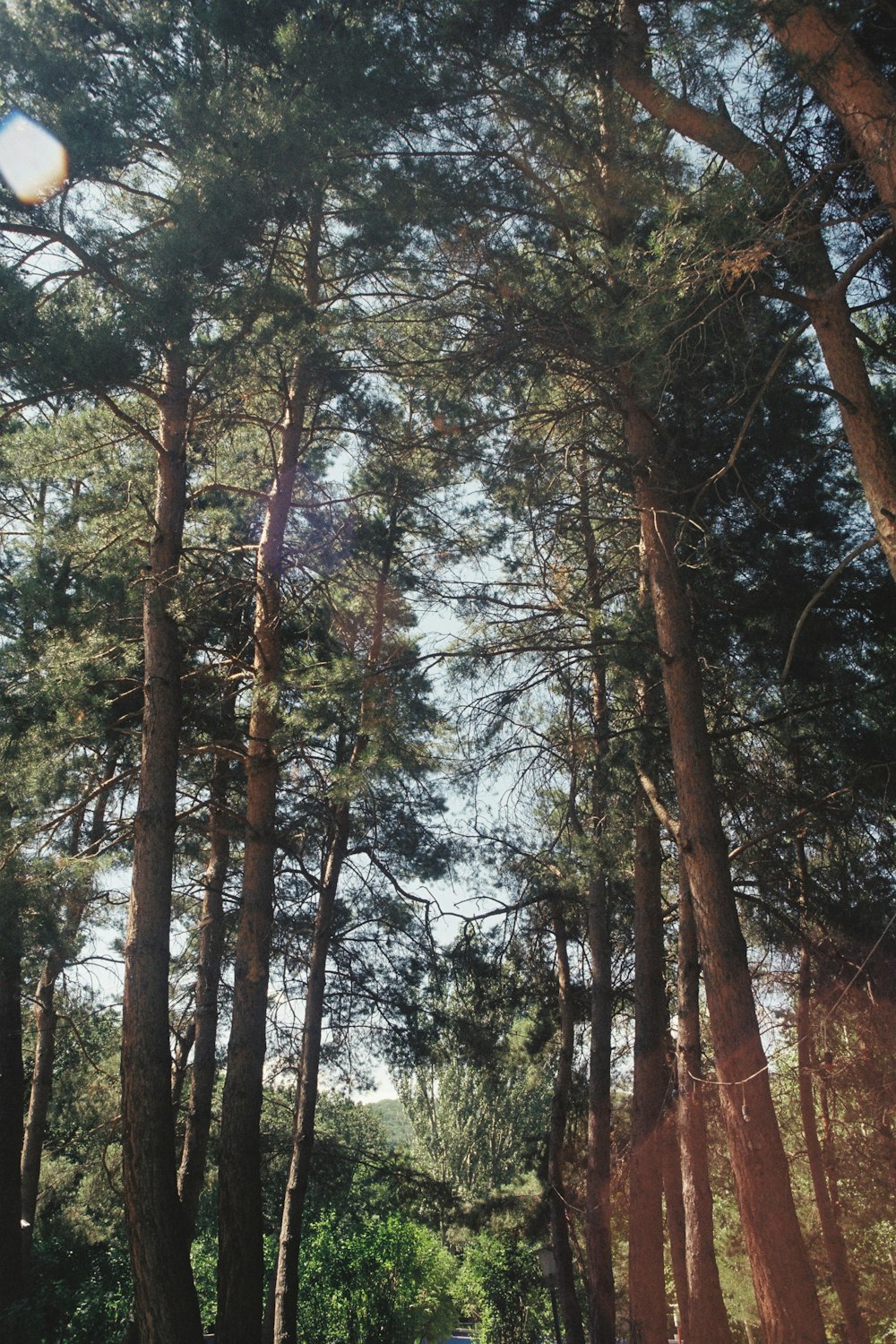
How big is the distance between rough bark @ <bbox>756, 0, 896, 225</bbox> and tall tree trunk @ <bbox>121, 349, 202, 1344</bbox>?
167 inches

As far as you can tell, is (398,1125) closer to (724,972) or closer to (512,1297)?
(512,1297)

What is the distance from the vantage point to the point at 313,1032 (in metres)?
10.4

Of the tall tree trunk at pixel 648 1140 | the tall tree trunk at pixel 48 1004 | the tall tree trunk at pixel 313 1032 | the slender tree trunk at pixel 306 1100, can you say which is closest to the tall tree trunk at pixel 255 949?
the tall tree trunk at pixel 313 1032

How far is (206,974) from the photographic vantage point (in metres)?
10.8

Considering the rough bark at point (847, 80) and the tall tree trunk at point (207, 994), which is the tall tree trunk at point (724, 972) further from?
the tall tree trunk at point (207, 994)

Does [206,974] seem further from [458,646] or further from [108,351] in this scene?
[108,351]

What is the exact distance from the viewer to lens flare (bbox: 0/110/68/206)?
251 inches

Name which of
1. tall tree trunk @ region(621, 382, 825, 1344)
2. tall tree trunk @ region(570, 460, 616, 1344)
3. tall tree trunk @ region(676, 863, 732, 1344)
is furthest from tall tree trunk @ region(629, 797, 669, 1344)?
tall tree trunk @ region(621, 382, 825, 1344)

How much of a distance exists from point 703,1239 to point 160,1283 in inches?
175

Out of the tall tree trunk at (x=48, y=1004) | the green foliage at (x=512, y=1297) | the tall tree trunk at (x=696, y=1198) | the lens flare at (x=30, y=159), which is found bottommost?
the green foliage at (x=512, y=1297)

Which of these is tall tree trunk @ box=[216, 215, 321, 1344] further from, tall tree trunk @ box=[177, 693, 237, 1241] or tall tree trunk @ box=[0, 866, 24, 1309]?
tall tree trunk @ box=[0, 866, 24, 1309]

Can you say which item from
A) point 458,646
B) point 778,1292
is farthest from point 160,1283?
point 458,646

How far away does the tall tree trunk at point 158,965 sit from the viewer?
5.99m

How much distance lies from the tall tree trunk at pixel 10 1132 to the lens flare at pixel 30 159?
6455 mm
